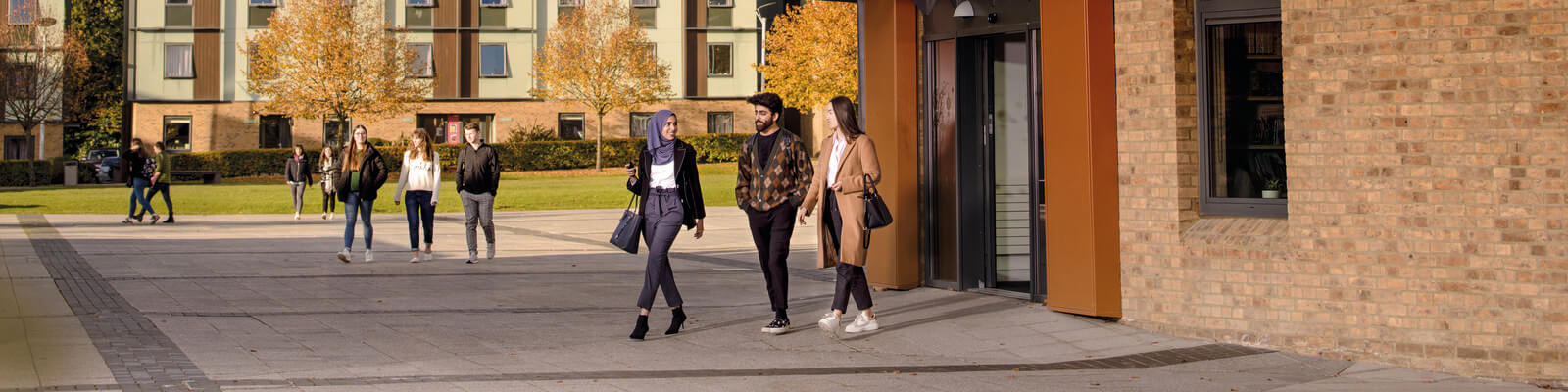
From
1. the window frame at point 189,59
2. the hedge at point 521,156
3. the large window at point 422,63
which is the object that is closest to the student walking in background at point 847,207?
the hedge at point 521,156

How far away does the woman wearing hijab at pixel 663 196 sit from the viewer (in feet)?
26.9

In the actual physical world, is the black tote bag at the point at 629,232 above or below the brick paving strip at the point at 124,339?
above

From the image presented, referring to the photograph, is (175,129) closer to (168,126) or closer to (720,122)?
(168,126)

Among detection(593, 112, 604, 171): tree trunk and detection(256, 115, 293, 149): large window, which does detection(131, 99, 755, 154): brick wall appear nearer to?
detection(256, 115, 293, 149): large window

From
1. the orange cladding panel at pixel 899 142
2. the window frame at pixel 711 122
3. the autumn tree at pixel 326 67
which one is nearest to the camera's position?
the orange cladding panel at pixel 899 142

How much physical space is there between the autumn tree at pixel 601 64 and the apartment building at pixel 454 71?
1.62 m

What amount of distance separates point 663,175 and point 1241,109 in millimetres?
3570

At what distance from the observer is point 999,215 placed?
10312 mm

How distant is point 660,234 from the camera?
8.20 metres

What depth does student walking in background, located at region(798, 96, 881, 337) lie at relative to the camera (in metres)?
8.38

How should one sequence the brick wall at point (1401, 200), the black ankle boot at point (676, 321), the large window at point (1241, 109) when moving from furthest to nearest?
1. the black ankle boot at point (676, 321)
2. the large window at point (1241, 109)
3. the brick wall at point (1401, 200)

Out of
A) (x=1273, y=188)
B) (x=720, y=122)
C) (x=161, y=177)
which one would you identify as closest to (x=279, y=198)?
(x=161, y=177)

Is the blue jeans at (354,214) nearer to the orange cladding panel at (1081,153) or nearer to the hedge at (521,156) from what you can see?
the orange cladding panel at (1081,153)

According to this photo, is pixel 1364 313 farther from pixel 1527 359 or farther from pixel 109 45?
pixel 109 45
